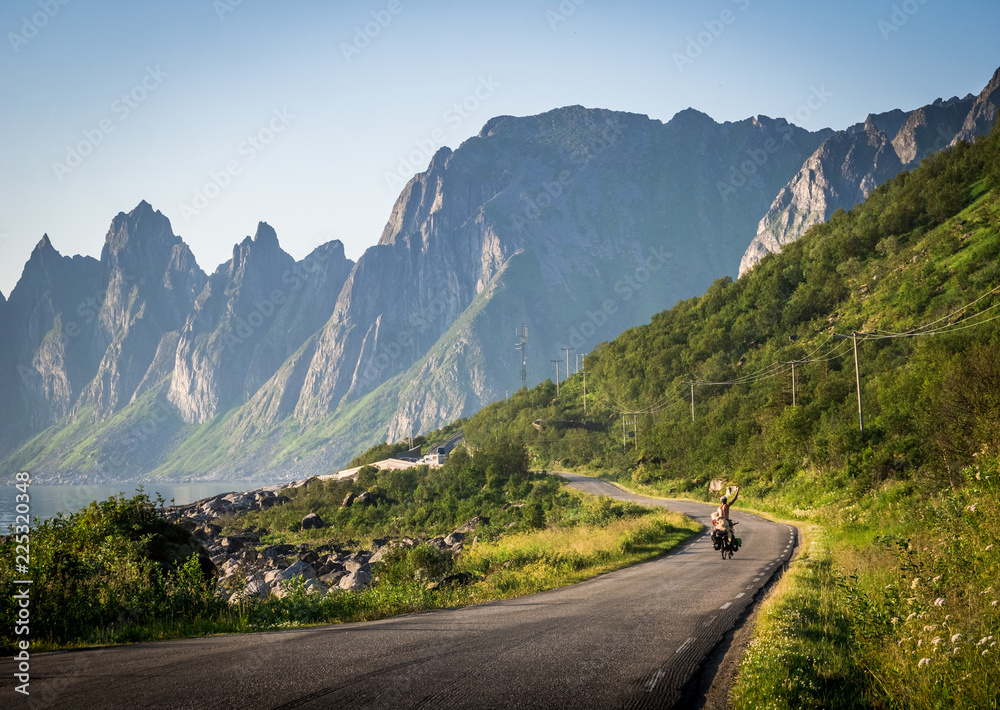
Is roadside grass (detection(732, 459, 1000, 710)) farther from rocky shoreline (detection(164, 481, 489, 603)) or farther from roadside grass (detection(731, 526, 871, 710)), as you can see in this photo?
rocky shoreline (detection(164, 481, 489, 603))

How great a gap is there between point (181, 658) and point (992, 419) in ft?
94.2

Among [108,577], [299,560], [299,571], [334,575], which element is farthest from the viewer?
[299,560]

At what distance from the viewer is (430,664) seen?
8.78m

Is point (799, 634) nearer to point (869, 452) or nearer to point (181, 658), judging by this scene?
point (181, 658)

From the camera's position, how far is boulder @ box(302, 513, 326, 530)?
60.2 m

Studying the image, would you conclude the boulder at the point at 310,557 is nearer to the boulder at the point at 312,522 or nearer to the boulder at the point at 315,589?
the boulder at the point at 315,589

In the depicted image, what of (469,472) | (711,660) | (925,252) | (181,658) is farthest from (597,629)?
(925,252)

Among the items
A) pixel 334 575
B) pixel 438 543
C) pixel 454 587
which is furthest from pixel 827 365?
pixel 454 587

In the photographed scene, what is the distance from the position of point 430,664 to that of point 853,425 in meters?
41.1

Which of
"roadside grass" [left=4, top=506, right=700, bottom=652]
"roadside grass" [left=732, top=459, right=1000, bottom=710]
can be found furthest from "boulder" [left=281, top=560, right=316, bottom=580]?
"roadside grass" [left=732, top=459, right=1000, bottom=710]

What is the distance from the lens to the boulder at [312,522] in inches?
2369

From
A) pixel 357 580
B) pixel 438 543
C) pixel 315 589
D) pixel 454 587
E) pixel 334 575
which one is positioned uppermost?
pixel 315 589

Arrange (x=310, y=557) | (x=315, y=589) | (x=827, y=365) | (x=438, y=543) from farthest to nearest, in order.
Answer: (x=827, y=365), (x=438, y=543), (x=310, y=557), (x=315, y=589)

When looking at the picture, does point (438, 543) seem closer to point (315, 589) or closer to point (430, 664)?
point (315, 589)
